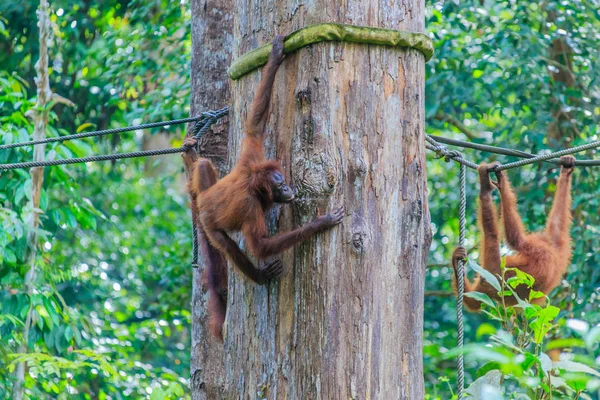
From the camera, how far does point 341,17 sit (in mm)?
2639

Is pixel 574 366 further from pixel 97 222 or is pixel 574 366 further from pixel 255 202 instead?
pixel 97 222

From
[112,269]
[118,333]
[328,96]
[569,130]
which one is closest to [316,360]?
[328,96]

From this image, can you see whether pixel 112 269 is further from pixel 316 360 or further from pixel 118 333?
pixel 316 360

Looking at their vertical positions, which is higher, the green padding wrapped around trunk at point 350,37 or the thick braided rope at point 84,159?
the green padding wrapped around trunk at point 350,37

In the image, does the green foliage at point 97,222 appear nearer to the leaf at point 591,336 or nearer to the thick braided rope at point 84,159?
the thick braided rope at point 84,159

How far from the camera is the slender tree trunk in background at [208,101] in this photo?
15.6ft

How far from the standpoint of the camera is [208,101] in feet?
16.4

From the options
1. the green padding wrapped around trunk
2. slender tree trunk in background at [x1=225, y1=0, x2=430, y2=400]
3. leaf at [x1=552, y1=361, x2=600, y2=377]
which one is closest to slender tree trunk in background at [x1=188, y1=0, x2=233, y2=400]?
slender tree trunk in background at [x1=225, y1=0, x2=430, y2=400]

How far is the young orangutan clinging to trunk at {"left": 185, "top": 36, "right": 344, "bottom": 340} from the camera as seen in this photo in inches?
103

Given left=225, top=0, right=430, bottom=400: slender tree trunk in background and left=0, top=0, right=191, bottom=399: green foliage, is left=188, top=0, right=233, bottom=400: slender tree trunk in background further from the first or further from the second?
left=225, top=0, right=430, bottom=400: slender tree trunk in background

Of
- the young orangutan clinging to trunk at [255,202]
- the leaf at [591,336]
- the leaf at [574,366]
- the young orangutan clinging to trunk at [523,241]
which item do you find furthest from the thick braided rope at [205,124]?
the leaf at [591,336]

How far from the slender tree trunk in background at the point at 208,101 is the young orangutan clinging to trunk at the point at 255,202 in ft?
4.30

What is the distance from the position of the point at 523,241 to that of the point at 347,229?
349cm

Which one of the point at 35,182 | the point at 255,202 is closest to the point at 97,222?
the point at 35,182
